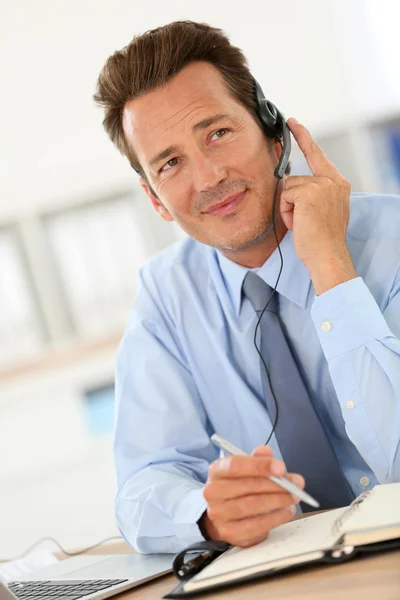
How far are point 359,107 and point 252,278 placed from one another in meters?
2.99

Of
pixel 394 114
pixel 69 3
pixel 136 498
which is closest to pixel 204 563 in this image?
pixel 136 498

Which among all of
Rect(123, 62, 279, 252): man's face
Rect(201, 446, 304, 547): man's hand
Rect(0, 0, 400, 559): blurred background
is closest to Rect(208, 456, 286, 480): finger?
Rect(201, 446, 304, 547): man's hand

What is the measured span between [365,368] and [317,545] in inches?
14.7

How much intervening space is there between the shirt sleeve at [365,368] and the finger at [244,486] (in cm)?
25

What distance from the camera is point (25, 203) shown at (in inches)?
168

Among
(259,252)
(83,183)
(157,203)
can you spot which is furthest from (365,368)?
(83,183)

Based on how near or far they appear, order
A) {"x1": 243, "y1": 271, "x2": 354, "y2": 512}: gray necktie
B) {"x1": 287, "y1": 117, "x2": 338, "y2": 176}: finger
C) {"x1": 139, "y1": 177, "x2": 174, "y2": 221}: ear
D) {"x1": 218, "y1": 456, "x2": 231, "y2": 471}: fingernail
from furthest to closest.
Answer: {"x1": 139, "y1": 177, "x2": 174, "y2": 221}: ear < {"x1": 287, "y1": 117, "x2": 338, "y2": 176}: finger < {"x1": 243, "y1": 271, "x2": 354, "y2": 512}: gray necktie < {"x1": 218, "y1": 456, "x2": 231, "y2": 471}: fingernail

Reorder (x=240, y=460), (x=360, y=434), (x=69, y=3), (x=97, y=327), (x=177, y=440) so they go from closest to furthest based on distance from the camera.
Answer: (x=240, y=460), (x=360, y=434), (x=177, y=440), (x=69, y=3), (x=97, y=327)

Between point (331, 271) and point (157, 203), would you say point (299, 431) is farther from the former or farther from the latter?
point (157, 203)

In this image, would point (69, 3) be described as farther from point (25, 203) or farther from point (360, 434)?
point (360, 434)

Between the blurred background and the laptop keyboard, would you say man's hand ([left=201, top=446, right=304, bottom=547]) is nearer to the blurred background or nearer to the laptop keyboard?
the laptop keyboard

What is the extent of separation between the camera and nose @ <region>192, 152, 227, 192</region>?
1450 mm

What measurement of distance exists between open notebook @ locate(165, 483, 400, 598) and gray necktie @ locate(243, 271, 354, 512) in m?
0.31

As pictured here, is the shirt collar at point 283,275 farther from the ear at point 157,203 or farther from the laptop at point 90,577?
the laptop at point 90,577
